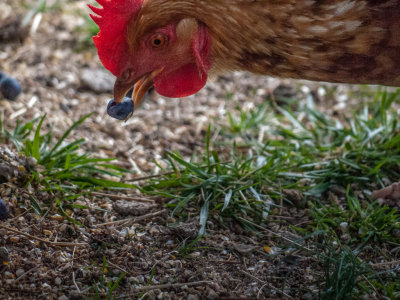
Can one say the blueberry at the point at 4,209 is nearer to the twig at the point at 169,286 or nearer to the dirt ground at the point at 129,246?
the dirt ground at the point at 129,246

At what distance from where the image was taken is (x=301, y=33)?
2.39 metres

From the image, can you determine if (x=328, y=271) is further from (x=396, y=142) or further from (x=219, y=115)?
(x=219, y=115)

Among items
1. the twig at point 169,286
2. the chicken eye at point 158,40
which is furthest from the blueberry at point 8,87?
the twig at point 169,286

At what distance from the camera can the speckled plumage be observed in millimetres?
2354

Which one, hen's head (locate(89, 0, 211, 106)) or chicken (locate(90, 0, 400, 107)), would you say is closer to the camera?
chicken (locate(90, 0, 400, 107))

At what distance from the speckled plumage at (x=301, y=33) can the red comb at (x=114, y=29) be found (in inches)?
1.7

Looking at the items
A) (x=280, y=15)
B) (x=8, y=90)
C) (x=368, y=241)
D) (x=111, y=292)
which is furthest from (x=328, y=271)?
(x=8, y=90)

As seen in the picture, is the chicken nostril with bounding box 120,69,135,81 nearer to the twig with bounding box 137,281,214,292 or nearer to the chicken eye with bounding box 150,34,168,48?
the chicken eye with bounding box 150,34,168,48

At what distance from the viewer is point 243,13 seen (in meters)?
2.40

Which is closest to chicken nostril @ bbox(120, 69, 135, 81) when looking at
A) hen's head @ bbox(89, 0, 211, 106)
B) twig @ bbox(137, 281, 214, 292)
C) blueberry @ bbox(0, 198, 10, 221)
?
hen's head @ bbox(89, 0, 211, 106)

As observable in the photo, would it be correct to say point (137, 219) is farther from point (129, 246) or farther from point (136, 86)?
point (136, 86)

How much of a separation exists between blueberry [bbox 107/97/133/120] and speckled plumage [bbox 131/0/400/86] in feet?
1.19

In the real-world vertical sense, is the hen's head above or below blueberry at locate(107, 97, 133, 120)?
above

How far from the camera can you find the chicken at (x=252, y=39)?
7.75ft
